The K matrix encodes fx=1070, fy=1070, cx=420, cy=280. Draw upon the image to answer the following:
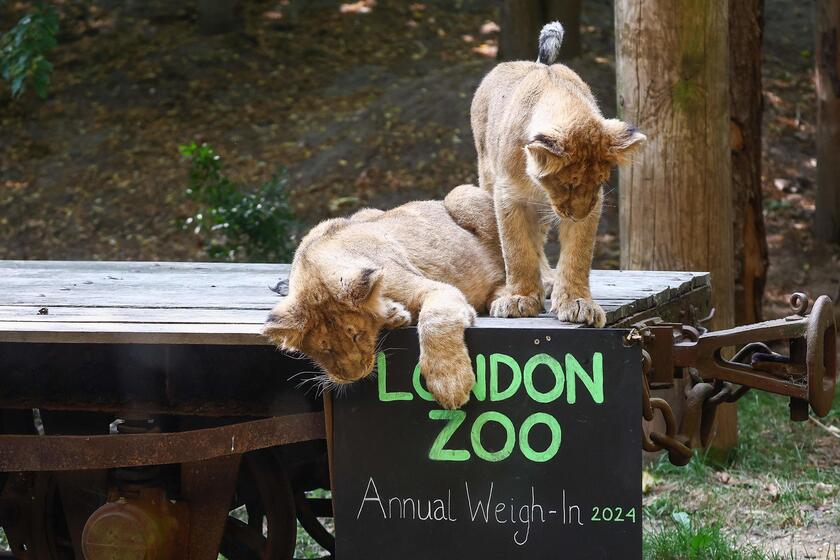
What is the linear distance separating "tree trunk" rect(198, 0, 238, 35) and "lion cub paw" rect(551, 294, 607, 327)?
42.3ft

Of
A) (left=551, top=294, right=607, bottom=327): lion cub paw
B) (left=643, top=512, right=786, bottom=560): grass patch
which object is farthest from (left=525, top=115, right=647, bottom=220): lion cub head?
(left=643, top=512, right=786, bottom=560): grass patch

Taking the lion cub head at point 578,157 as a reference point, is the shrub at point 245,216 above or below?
below

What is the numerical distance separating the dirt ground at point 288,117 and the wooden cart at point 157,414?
21.2 feet

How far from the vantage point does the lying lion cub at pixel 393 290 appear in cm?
362

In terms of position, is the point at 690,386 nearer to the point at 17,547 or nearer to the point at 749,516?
the point at 749,516

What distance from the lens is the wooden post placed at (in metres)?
6.38

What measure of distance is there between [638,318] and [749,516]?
235cm

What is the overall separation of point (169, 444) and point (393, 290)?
1013mm

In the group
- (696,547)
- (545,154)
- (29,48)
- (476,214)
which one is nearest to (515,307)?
(545,154)

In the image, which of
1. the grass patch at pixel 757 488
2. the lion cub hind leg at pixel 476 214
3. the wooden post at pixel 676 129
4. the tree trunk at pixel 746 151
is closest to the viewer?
the lion cub hind leg at pixel 476 214

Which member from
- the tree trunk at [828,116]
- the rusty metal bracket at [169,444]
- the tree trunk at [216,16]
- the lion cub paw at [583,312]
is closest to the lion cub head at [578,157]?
the lion cub paw at [583,312]

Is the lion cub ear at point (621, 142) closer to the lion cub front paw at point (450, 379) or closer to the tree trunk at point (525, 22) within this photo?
the lion cub front paw at point (450, 379)

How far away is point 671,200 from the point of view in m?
6.55

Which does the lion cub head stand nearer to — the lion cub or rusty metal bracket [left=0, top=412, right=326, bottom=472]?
the lion cub
